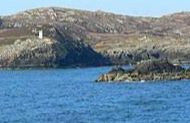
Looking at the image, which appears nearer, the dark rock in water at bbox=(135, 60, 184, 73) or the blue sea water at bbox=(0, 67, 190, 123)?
the blue sea water at bbox=(0, 67, 190, 123)

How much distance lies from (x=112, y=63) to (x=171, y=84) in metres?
102

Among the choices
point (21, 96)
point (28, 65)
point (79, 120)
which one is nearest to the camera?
point (79, 120)

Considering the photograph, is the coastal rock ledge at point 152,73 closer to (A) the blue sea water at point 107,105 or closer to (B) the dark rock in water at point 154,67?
(B) the dark rock in water at point 154,67

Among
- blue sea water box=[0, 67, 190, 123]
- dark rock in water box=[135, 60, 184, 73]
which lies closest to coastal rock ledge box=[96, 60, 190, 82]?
dark rock in water box=[135, 60, 184, 73]

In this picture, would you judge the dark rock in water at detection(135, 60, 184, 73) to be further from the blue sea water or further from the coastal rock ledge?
the blue sea water

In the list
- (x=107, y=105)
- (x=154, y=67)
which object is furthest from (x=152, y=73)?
(x=107, y=105)

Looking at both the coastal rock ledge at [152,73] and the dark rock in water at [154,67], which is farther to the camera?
the coastal rock ledge at [152,73]

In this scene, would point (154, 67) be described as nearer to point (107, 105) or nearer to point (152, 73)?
point (152, 73)

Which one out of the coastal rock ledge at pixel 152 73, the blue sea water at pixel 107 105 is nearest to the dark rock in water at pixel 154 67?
the coastal rock ledge at pixel 152 73

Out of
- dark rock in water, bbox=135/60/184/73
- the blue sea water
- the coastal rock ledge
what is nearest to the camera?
the blue sea water

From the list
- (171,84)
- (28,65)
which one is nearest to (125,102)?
(171,84)

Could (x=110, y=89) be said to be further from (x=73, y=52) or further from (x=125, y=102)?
(x=73, y=52)

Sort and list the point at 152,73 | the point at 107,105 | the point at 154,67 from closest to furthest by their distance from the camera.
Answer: the point at 107,105, the point at 154,67, the point at 152,73

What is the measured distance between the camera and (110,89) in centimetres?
8100
